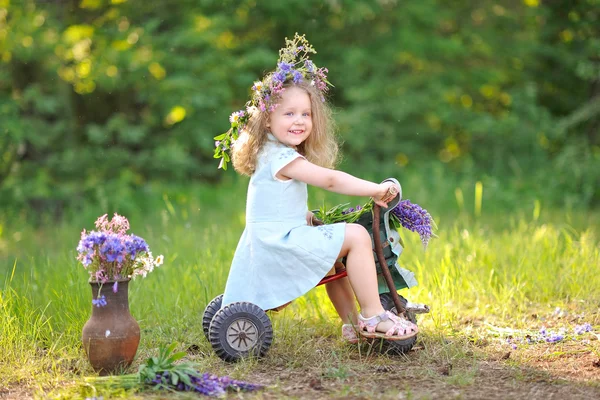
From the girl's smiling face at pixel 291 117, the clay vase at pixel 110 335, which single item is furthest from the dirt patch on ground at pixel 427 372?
the girl's smiling face at pixel 291 117

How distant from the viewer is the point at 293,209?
331 centimetres

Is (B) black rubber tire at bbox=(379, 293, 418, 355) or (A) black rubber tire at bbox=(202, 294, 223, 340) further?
(A) black rubber tire at bbox=(202, 294, 223, 340)

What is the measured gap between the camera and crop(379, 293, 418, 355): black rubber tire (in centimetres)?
327

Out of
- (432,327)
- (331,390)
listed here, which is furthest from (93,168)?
(331,390)

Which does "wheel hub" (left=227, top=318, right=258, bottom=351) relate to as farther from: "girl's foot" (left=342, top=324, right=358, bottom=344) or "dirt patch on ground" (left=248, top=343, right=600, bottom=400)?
"girl's foot" (left=342, top=324, right=358, bottom=344)

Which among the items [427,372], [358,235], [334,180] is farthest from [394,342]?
[334,180]

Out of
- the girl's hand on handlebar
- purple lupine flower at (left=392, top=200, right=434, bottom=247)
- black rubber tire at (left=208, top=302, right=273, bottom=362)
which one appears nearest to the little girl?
the girl's hand on handlebar

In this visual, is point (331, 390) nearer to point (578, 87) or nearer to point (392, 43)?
point (392, 43)

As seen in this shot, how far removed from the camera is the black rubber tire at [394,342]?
129 inches

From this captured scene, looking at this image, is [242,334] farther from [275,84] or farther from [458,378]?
[275,84]

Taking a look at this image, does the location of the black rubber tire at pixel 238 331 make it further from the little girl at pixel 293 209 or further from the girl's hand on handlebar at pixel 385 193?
the girl's hand on handlebar at pixel 385 193

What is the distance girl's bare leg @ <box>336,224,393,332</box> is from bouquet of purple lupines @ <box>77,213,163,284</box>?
0.82 metres

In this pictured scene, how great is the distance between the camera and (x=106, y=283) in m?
2.96

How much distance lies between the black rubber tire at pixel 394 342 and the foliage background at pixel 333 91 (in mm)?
4535
